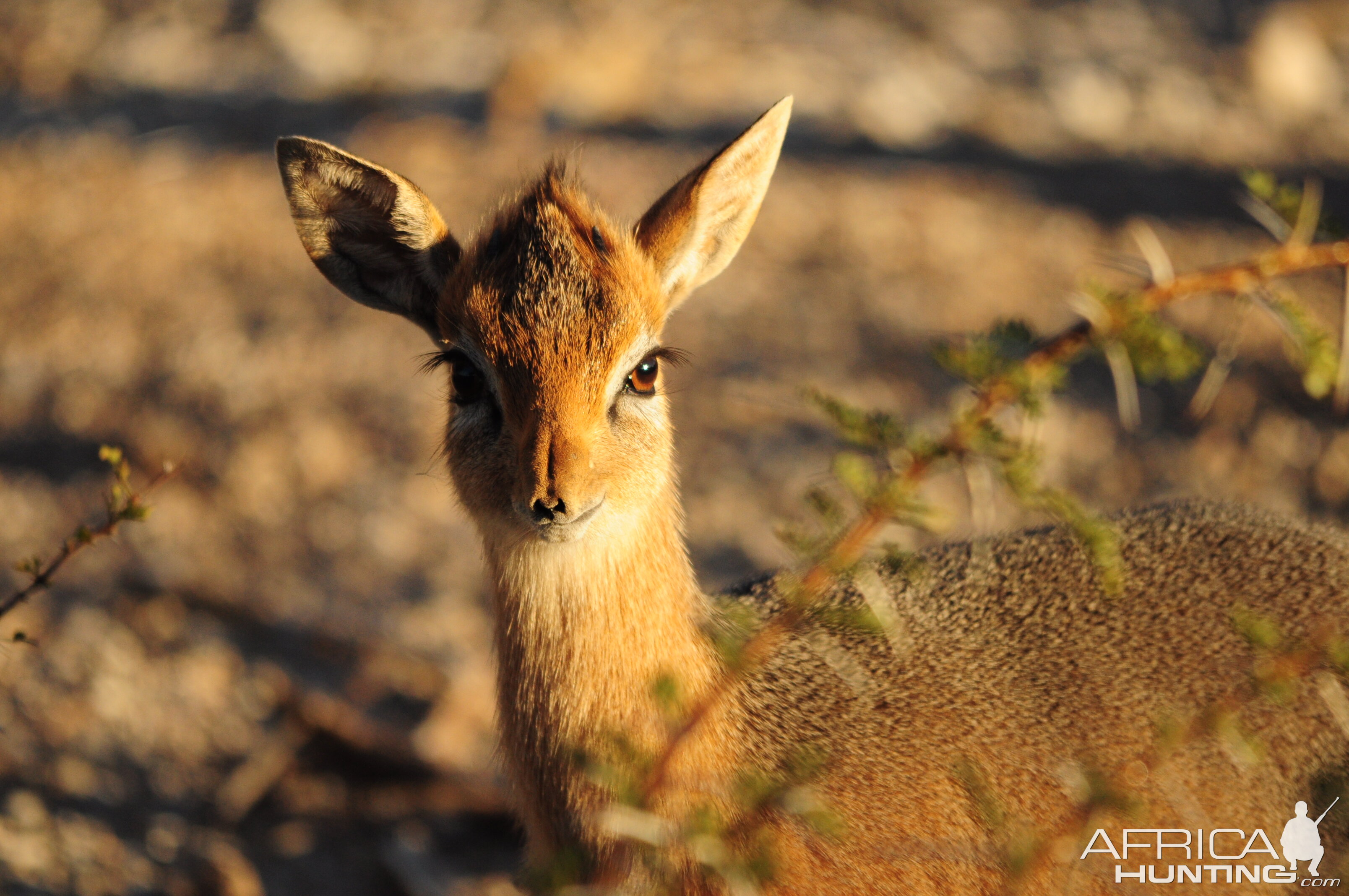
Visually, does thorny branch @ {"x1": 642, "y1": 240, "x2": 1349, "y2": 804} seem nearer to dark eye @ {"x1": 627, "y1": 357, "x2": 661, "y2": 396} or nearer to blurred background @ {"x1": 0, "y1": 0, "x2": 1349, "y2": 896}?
blurred background @ {"x1": 0, "y1": 0, "x2": 1349, "y2": 896}

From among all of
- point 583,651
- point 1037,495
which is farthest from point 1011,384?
point 583,651

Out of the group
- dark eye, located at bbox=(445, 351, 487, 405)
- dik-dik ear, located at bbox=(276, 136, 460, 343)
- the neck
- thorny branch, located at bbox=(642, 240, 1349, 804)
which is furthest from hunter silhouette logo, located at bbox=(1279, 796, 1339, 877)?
dik-dik ear, located at bbox=(276, 136, 460, 343)

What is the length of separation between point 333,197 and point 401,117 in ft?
18.6

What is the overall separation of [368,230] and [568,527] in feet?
4.18

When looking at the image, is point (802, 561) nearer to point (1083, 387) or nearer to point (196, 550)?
point (196, 550)

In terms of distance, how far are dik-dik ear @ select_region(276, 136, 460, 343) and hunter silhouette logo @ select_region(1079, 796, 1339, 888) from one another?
273 cm

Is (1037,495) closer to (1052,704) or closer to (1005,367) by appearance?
(1005,367)

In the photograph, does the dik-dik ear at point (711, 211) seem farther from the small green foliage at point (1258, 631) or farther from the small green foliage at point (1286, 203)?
the small green foliage at point (1258, 631)

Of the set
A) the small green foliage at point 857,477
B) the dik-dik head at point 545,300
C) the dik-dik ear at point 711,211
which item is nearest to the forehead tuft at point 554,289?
the dik-dik head at point 545,300

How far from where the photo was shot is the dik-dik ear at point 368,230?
334cm

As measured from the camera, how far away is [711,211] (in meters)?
3.54

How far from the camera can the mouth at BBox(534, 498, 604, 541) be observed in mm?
2984

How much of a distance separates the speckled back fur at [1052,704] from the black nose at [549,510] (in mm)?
957

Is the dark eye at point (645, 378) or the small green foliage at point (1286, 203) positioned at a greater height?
the dark eye at point (645, 378)
